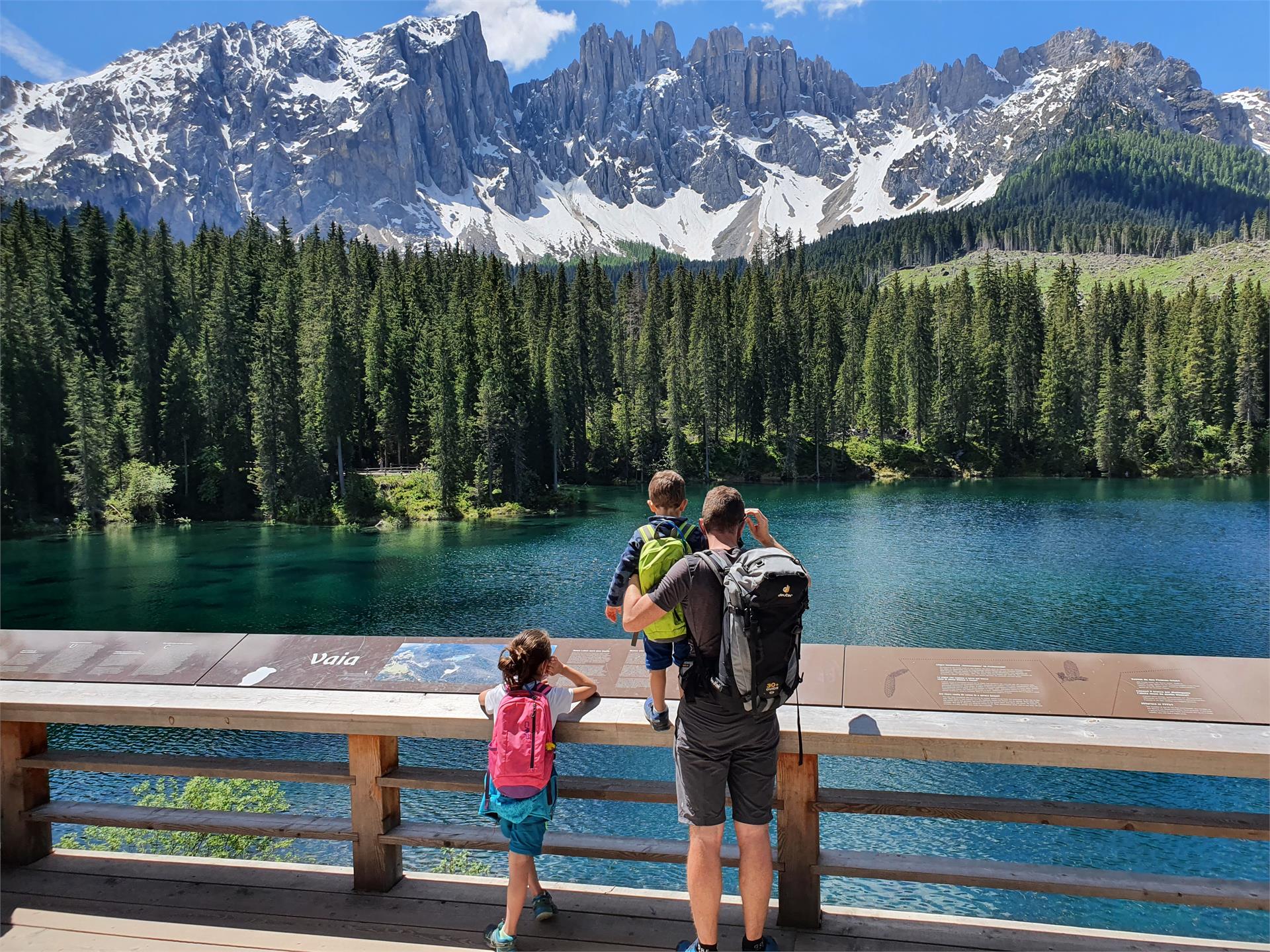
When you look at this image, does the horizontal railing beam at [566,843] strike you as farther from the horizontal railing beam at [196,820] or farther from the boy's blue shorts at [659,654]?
the boy's blue shorts at [659,654]

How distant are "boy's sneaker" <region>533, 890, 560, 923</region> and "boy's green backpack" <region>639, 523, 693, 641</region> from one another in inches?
54.1

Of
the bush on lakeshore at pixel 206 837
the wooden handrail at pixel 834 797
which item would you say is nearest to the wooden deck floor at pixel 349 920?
the wooden handrail at pixel 834 797

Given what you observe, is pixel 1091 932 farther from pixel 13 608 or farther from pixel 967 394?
pixel 967 394

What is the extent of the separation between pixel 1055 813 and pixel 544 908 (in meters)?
2.39

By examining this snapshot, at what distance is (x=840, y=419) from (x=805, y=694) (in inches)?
2985

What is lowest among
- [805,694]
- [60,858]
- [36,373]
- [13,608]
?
[13,608]

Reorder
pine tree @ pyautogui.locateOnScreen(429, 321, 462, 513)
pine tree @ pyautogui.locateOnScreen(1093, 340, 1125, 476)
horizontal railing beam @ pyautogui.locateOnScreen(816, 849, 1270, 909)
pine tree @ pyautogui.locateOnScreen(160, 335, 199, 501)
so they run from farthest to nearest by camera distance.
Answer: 1. pine tree @ pyautogui.locateOnScreen(1093, 340, 1125, 476)
2. pine tree @ pyautogui.locateOnScreen(160, 335, 199, 501)
3. pine tree @ pyautogui.locateOnScreen(429, 321, 462, 513)
4. horizontal railing beam @ pyautogui.locateOnScreen(816, 849, 1270, 909)

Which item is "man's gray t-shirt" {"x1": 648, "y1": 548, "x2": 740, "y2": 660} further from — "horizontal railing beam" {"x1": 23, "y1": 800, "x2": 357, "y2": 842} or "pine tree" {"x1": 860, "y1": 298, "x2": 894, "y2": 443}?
"pine tree" {"x1": 860, "y1": 298, "x2": 894, "y2": 443}

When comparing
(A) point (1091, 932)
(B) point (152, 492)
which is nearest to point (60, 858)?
(A) point (1091, 932)

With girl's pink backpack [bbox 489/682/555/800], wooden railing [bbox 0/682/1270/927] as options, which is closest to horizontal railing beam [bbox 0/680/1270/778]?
wooden railing [bbox 0/682/1270/927]

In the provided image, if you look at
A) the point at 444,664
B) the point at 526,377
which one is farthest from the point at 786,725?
the point at 526,377

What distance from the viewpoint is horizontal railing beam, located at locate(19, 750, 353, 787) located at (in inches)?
170

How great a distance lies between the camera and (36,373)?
177 ft

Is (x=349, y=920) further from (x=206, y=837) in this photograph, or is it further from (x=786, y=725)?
(x=206, y=837)
